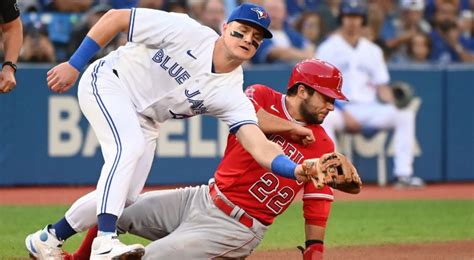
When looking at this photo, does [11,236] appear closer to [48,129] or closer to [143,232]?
[143,232]

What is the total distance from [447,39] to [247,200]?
9.40 meters

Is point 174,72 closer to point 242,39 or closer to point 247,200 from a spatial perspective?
point 242,39

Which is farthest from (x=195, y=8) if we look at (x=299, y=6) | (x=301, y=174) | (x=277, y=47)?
(x=301, y=174)

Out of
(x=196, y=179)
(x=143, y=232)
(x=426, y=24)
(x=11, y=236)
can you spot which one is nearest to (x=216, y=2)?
(x=196, y=179)

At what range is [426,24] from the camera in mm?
14617

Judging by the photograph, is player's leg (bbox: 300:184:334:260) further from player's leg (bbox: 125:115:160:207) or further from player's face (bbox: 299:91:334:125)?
player's leg (bbox: 125:115:160:207)

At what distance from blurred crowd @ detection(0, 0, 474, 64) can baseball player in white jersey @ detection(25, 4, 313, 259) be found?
567 cm

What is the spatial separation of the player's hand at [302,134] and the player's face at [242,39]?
47 centimetres

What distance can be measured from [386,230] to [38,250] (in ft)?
12.3

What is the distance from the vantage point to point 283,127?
5566mm

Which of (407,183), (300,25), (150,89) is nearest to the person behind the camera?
(150,89)

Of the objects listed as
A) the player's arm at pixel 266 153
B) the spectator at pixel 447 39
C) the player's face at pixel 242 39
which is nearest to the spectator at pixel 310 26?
the spectator at pixel 447 39

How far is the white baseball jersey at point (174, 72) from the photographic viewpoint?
18.3ft

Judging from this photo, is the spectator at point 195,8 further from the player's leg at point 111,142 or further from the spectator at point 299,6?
the player's leg at point 111,142
